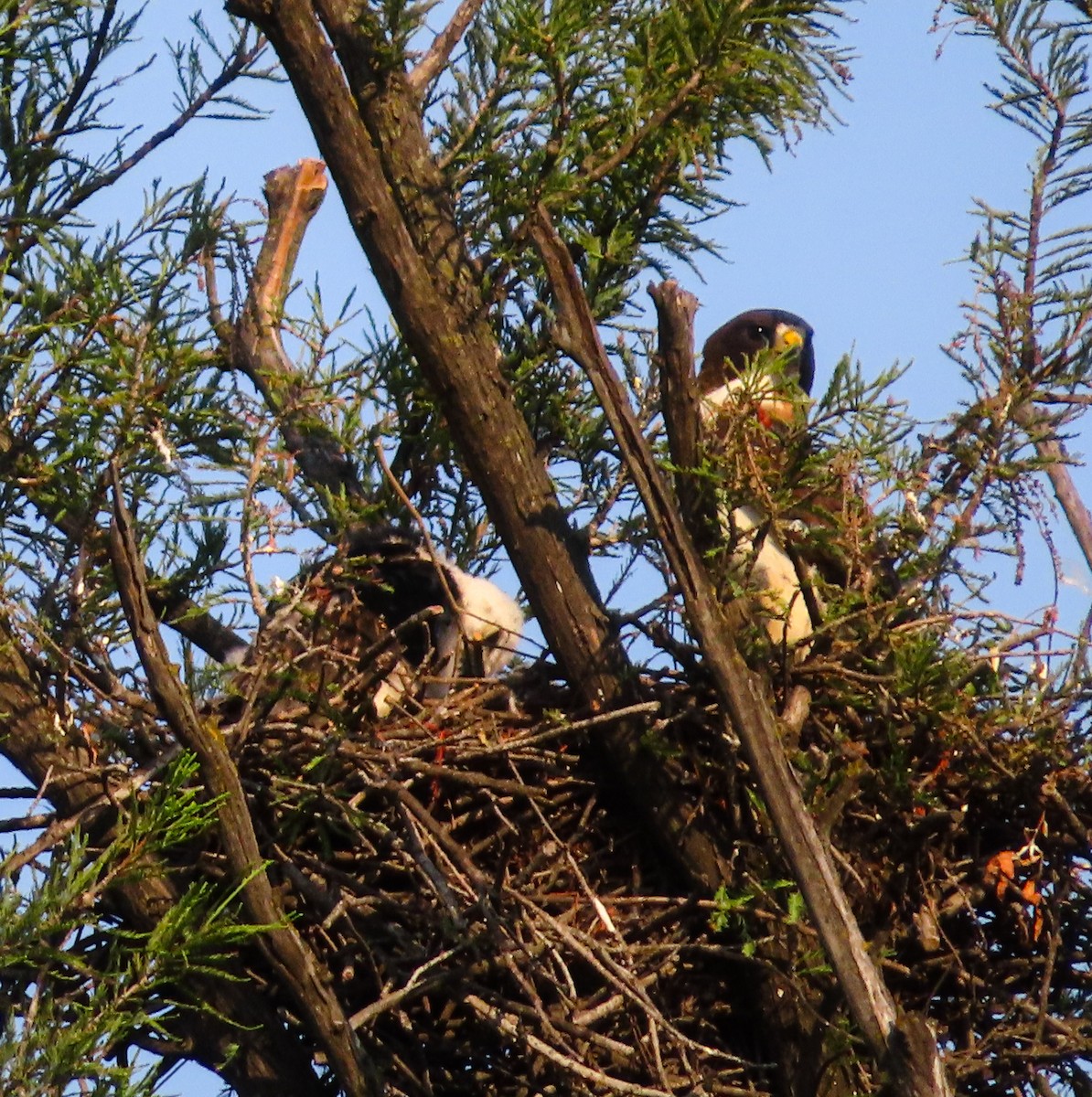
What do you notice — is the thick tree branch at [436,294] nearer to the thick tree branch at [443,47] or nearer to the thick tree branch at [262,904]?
the thick tree branch at [262,904]

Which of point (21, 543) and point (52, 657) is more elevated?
point (21, 543)

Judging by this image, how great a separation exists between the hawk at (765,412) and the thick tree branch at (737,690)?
0.24 metres

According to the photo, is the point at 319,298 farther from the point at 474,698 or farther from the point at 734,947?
the point at 734,947

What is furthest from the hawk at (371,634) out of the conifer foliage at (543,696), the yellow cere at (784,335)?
the yellow cere at (784,335)

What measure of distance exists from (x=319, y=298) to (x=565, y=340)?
34.5 inches

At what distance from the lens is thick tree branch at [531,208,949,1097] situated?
9.25 ft

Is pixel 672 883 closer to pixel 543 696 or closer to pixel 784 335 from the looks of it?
pixel 543 696

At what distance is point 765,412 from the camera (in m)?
3.64

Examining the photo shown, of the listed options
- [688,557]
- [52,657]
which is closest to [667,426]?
[688,557]

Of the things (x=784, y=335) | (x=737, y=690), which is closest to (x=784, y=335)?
(x=784, y=335)

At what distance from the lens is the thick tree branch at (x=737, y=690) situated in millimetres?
2818

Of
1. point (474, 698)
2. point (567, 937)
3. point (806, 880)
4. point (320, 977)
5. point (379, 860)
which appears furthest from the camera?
point (474, 698)

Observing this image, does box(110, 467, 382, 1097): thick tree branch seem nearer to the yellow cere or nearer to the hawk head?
the hawk head

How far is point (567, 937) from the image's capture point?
3279 mm
